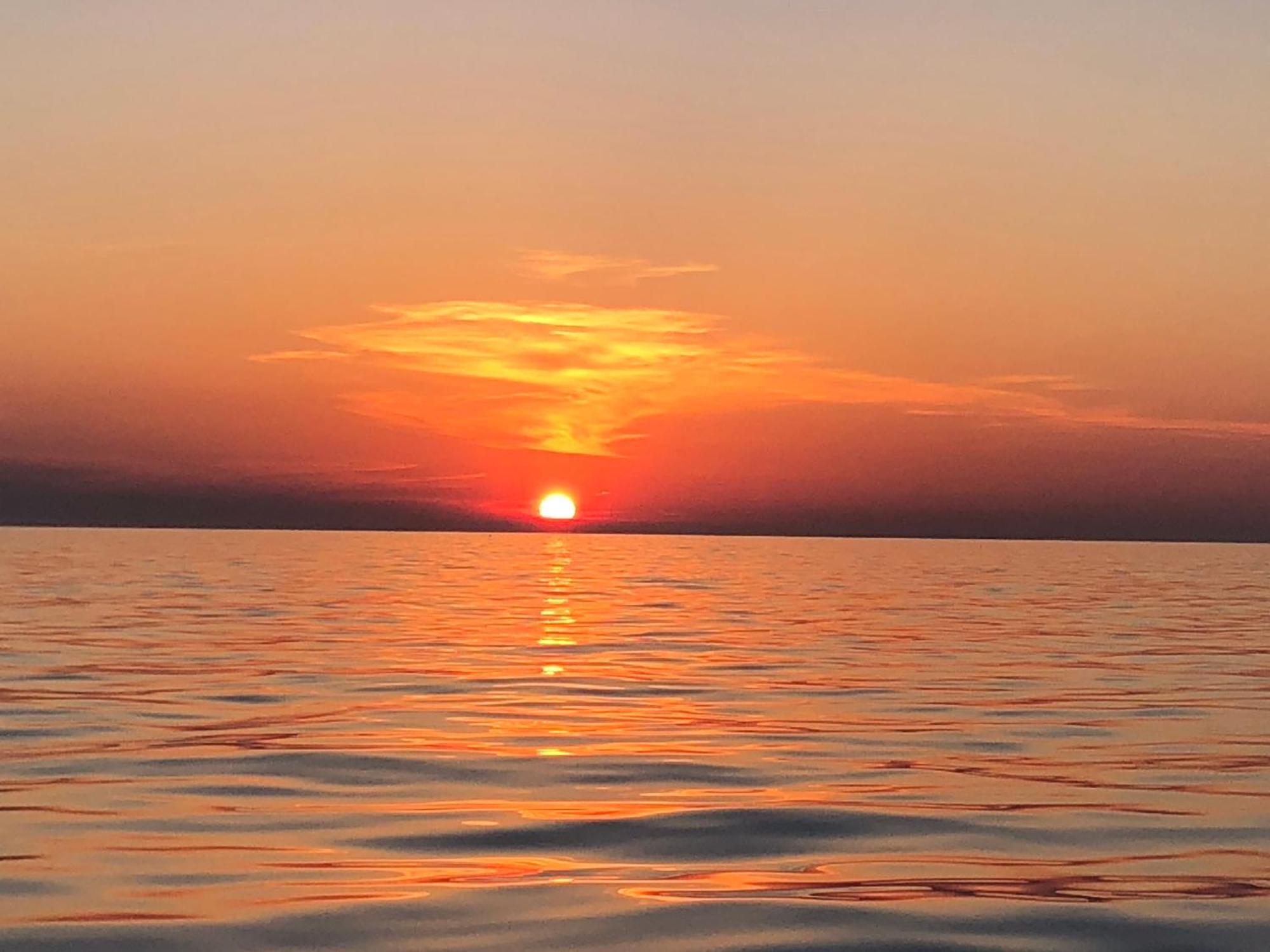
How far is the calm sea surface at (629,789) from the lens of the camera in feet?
29.6

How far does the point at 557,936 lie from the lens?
8.55 meters

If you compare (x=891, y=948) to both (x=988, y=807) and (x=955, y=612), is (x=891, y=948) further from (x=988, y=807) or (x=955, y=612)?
(x=955, y=612)

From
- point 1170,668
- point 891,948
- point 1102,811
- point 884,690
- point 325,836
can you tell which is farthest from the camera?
point 1170,668

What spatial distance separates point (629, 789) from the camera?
13.4 m

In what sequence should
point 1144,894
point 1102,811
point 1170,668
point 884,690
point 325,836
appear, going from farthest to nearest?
point 1170,668, point 884,690, point 1102,811, point 325,836, point 1144,894

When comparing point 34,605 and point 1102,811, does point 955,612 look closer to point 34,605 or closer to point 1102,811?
point 34,605

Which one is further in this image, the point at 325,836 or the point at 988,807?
the point at 988,807

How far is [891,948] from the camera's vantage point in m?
8.46

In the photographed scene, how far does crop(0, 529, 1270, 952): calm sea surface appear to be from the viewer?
9008 mm

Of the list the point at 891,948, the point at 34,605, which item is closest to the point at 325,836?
the point at 891,948

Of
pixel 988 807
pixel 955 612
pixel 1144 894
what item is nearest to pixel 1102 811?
pixel 988 807

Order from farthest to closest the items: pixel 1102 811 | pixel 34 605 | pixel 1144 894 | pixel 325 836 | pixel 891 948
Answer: pixel 34 605 < pixel 1102 811 < pixel 325 836 < pixel 1144 894 < pixel 891 948

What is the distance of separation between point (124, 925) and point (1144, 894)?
569cm

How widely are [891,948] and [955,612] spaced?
3317 cm
